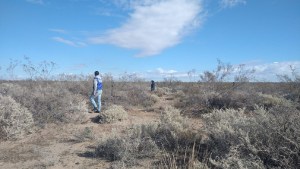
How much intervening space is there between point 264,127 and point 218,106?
33.5 feet

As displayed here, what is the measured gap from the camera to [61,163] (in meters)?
7.59

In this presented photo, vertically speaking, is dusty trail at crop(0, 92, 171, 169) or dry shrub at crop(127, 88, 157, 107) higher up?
dry shrub at crop(127, 88, 157, 107)

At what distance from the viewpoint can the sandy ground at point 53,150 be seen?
750 centimetres

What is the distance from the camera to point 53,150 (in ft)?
29.0

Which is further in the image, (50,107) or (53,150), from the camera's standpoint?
(50,107)

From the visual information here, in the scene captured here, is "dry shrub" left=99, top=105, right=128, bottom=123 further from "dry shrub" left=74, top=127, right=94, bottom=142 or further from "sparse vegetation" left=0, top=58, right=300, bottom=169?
"dry shrub" left=74, top=127, right=94, bottom=142

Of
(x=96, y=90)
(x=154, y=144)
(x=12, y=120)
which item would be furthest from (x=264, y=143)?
(x=96, y=90)

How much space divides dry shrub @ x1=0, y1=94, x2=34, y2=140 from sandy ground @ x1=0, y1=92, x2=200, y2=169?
1.00 ft

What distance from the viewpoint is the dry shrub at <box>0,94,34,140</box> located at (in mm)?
10000

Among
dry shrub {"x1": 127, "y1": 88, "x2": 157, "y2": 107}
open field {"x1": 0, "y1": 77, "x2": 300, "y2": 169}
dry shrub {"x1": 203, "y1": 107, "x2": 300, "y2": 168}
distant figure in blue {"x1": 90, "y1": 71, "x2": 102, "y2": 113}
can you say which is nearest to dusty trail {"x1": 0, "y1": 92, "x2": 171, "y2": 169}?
open field {"x1": 0, "y1": 77, "x2": 300, "y2": 169}

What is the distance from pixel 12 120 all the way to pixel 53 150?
228 centimetres

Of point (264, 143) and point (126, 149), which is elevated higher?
point (264, 143)

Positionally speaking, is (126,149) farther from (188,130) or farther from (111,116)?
(111,116)

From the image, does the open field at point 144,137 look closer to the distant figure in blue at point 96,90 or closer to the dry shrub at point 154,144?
the dry shrub at point 154,144
